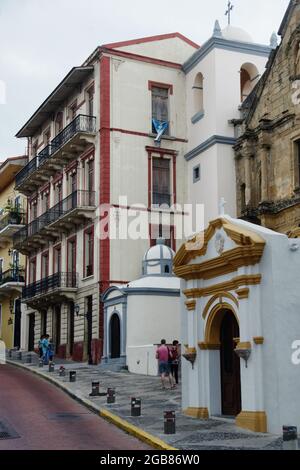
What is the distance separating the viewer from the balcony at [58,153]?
35.5 meters

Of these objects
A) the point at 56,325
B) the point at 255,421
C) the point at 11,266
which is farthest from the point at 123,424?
the point at 11,266

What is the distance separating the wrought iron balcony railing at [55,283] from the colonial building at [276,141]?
9.05 metres

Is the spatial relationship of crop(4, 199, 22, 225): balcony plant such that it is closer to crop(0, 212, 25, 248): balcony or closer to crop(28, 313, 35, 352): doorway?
crop(0, 212, 25, 248): balcony

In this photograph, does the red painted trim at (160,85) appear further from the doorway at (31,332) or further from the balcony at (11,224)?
the doorway at (31,332)

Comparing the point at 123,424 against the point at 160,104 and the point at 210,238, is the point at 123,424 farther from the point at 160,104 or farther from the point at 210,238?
the point at 160,104

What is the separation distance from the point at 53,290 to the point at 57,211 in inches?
168

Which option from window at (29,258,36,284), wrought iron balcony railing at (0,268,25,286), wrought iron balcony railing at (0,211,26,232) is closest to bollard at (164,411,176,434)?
window at (29,258,36,284)

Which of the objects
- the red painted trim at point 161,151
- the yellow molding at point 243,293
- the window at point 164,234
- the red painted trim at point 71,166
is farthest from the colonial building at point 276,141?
the yellow molding at point 243,293

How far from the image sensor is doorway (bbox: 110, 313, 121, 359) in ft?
102

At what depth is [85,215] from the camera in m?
34.8

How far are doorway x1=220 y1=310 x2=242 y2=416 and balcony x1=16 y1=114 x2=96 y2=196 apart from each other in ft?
63.5

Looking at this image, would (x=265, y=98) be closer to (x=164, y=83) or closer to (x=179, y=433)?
(x=164, y=83)

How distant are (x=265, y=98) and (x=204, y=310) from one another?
1631 centimetres
